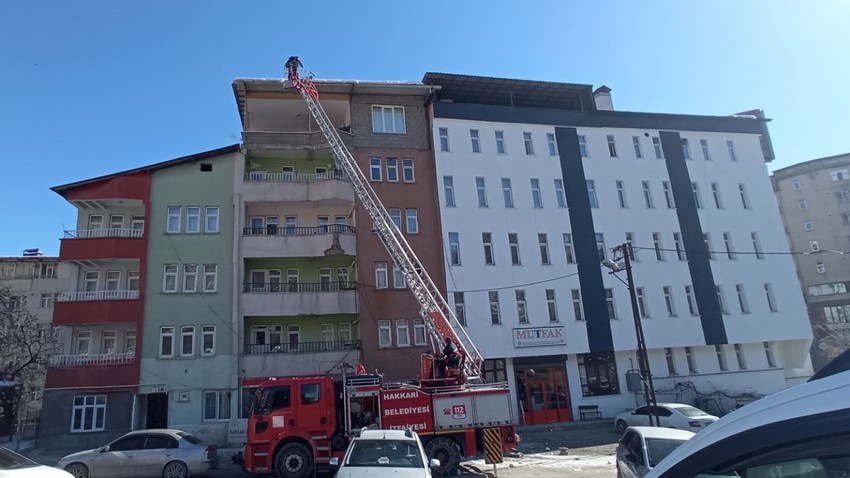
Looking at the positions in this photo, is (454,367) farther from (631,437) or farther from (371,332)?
(371,332)

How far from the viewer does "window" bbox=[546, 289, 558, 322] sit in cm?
3041

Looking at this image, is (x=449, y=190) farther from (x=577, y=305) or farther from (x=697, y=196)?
(x=697, y=196)

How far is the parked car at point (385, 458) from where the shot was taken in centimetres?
983

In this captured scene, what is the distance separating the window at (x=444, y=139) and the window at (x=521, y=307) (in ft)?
31.2

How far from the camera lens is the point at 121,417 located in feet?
84.0

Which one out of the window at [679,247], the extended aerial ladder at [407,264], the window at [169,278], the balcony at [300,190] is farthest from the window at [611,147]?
the window at [169,278]

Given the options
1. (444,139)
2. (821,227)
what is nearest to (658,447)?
(444,139)

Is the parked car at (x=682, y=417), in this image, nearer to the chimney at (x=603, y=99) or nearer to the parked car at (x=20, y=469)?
the parked car at (x=20, y=469)

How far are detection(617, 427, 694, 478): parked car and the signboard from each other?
1804 cm

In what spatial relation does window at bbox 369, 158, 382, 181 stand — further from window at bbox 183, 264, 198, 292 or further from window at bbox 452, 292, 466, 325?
window at bbox 183, 264, 198, 292

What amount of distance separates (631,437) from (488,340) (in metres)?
17.9

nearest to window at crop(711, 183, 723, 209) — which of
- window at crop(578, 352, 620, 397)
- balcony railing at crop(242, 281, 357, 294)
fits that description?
window at crop(578, 352, 620, 397)

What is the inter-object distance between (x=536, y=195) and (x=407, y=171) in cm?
811

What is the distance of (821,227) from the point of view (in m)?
59.9
